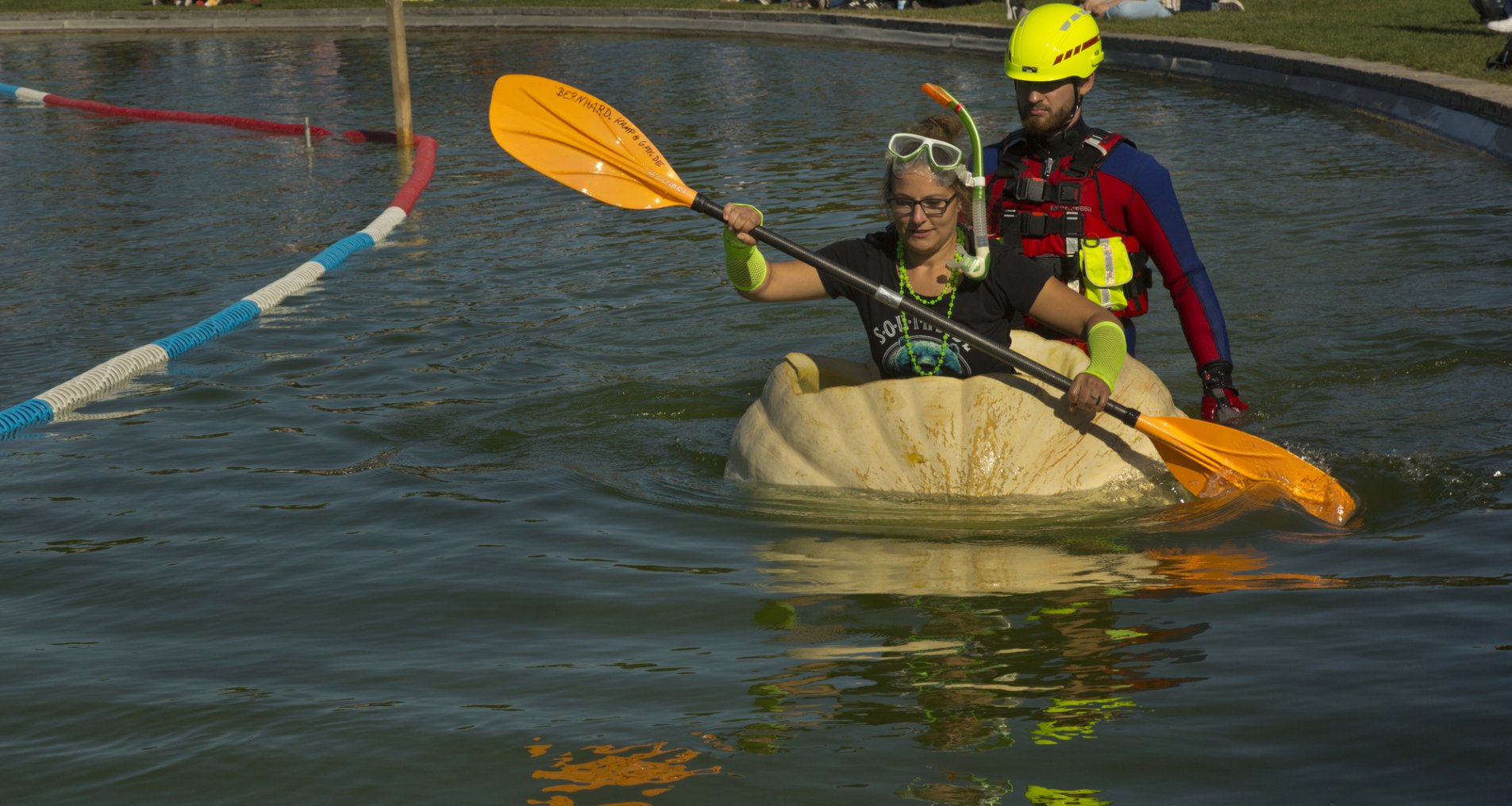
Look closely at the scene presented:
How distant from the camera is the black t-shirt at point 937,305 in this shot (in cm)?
589

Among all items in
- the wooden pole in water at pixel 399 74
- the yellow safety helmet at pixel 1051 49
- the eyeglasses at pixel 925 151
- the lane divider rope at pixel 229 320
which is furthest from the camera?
the wooden pole in water at pixel 399 74

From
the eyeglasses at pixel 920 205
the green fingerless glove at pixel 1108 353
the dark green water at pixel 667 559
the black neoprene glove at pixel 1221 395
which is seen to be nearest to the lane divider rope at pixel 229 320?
the dark green water at pixel 667 559

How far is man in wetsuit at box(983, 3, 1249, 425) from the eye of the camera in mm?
6328

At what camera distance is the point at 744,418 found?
6.61 metres

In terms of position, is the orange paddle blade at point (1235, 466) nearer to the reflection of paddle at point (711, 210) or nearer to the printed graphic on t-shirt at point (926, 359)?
the reflection of paddle at point (711, 210)

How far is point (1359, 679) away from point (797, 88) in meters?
17.5

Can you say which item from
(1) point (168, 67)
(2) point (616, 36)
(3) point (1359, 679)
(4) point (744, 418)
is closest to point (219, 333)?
(4) point (744, 418)

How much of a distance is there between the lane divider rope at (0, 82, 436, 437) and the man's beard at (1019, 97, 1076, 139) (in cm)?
488

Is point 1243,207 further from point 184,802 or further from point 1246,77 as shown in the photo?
point 184,802

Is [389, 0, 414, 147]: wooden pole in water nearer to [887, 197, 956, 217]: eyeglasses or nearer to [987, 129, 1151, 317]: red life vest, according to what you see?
[987, 129, 1151, 317]: red life vest

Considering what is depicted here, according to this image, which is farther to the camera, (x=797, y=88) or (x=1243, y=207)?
(x=797, y=88)

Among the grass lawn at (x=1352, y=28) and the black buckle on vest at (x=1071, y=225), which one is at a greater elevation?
the grass lawn at (x=1352, y=28)

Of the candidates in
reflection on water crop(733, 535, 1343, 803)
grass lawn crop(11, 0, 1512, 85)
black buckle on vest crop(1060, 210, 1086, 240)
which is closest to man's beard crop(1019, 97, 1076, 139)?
black buckle on vest crop(1060, 210, 1086, 240)

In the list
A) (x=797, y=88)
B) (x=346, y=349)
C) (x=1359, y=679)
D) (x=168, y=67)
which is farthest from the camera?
(x=168, y=67)
